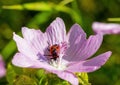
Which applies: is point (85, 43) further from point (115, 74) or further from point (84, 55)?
point (115, 74)

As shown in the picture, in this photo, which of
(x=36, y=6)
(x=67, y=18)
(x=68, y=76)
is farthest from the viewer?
(x=67, y=18)

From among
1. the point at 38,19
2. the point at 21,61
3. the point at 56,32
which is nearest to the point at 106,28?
the point at 38,19

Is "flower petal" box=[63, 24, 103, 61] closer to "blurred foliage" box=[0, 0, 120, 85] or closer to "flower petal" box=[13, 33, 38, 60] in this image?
"flower petal" box=[13, 33, 38, 60]

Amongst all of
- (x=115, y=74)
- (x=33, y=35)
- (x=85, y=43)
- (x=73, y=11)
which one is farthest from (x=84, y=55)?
(x=73, y=11)

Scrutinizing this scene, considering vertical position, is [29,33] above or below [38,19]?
above

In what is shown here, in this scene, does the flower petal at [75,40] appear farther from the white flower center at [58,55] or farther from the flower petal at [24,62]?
the flower petal at [24,62]

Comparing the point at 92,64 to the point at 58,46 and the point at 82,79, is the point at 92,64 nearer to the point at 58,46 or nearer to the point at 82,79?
the point at 82,79

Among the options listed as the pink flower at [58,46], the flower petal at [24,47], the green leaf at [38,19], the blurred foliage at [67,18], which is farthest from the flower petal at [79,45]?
the green leaf at [38,19]
